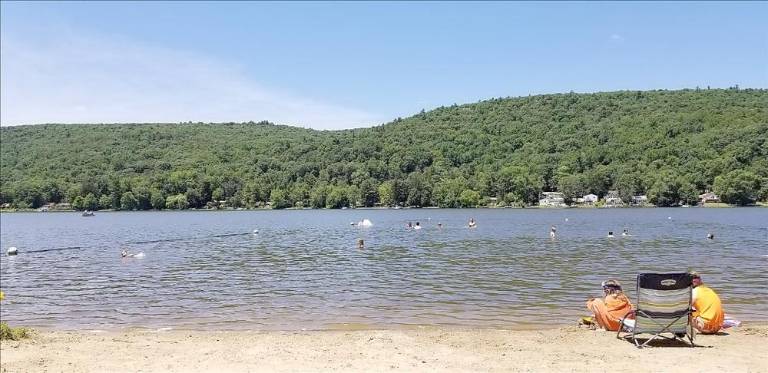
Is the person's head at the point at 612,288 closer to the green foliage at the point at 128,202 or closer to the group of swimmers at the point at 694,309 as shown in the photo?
the group of swimmers at the point at 694,309

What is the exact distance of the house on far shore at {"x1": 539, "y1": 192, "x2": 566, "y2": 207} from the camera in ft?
536

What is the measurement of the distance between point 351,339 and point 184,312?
767 centimetres

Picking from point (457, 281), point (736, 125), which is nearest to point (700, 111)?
point (736, 125)

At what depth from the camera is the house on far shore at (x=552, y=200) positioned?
16338 cm

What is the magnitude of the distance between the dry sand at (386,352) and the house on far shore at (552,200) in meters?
152

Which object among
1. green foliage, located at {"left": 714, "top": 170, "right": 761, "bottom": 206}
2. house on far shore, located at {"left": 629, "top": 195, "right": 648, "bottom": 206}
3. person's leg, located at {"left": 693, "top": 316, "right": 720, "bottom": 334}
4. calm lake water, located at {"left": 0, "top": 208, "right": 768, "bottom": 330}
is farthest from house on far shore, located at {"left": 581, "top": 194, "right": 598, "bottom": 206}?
person's leg, located at {"left": 693, "top": 316, "right": 720, "bottom": 334}

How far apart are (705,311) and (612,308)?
6.25ft

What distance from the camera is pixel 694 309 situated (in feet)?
44.7

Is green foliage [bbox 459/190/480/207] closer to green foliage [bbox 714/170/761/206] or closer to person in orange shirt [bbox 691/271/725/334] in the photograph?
green foliage [bbox 714/170/761/206]

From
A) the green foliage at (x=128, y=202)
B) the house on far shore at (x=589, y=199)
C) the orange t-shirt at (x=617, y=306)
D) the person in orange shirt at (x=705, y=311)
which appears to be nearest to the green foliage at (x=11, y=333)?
the orange t-shirt at (x=617, y=306)

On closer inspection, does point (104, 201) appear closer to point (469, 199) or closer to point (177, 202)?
point (177, 202)

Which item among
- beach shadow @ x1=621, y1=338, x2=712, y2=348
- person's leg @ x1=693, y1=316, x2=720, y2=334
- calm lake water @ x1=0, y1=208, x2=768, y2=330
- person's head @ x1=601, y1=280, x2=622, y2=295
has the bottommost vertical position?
calm lake water @ x1=0, y1=208, x2=768, y2=330

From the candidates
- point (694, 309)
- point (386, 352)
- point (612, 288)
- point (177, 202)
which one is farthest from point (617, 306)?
point (177, 202)

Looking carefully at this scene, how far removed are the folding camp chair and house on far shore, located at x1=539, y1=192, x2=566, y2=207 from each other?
505ft
